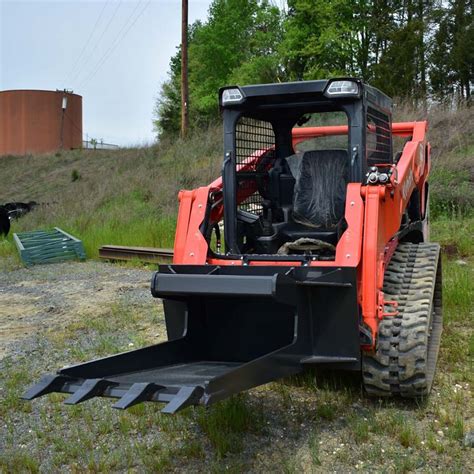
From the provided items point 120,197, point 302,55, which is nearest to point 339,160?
point 120,197

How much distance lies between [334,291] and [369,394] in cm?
81

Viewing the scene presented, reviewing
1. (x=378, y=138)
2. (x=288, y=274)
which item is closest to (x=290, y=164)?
(x=378, y=138)

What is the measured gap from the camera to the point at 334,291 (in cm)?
387

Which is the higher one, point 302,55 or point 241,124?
point 302,55

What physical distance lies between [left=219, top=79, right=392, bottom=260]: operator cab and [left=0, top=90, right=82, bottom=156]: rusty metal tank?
33607 mm

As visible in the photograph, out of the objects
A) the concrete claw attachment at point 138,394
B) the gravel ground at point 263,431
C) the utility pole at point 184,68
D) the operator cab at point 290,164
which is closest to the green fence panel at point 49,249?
the gravel ground at point 263,431

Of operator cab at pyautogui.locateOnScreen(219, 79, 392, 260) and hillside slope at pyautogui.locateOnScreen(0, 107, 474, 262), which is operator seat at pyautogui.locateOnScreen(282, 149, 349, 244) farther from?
hillside slope at pyautogui.locateOnScreen(0, 107, 474, 262)

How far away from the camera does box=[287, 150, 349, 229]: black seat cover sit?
4742 millimetres

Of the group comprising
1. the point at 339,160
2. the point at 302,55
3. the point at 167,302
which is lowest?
the point at 167,302

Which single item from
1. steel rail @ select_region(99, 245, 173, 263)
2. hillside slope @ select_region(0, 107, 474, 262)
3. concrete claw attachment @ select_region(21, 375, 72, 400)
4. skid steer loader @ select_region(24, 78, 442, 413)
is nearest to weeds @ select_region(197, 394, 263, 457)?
skid steer loader @ select_region(24, 78, 442, 413)

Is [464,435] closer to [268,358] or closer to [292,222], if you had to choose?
[268,358]

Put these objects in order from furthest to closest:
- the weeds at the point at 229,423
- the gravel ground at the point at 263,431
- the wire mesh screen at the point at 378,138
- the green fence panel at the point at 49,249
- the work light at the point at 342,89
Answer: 1. the green fence panel at the point at 49,249
2. the wire mesh screen at the point at 378,138
3. the work light at the point at 342,89
4. the weeds at the point at 229,423
5. the gravel ground at the point at 263,431

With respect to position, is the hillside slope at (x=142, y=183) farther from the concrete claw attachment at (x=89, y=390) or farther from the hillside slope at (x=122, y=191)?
the concrete claw attachment at (x=89, y=390)

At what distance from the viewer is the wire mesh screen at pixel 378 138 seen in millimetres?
4676
